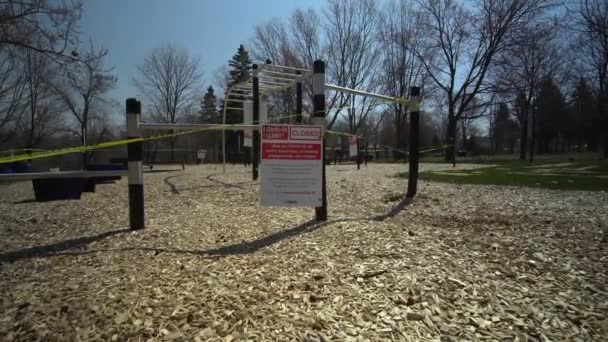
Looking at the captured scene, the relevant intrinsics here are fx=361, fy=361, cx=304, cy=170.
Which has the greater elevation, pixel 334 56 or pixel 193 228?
pixel 334 56

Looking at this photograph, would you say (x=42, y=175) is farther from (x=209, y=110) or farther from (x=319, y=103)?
(x=209, y=110)

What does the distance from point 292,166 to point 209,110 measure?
46.5 m

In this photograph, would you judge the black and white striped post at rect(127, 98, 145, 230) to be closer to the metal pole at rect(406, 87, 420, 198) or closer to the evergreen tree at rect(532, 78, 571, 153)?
the metal pole at rect(406, 87, 420, 198)

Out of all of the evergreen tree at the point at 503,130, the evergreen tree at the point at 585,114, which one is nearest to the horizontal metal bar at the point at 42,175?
the evergreen tree at the point at 585,114

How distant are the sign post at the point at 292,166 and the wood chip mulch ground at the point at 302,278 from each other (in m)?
0.38

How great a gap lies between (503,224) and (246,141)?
9.65 metres

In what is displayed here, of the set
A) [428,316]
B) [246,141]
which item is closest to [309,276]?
[428,316]

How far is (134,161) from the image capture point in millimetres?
3818

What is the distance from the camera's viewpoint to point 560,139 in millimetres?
53906

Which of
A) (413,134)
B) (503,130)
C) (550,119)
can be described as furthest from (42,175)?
(503,130)

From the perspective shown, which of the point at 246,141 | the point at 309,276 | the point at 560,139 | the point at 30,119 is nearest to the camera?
the point at 309,276

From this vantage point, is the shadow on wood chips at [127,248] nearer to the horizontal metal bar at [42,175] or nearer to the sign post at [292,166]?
the sign post at [292,166]

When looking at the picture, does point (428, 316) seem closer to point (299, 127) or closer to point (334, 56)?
point (299, 127)

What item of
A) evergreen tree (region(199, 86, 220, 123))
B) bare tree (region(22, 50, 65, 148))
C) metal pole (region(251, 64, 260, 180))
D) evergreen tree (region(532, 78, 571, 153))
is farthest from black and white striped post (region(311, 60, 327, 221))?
evergreen tree (region(199, 86, 220, 123))
